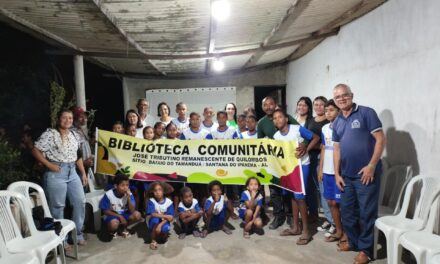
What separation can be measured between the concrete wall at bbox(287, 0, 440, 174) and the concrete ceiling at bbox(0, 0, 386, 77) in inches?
15.1

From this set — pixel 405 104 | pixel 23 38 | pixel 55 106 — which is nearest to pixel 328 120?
pixel 405 104

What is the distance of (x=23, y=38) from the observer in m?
5.14

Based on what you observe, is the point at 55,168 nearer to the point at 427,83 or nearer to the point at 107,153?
the point at 107,153

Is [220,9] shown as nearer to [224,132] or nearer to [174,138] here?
[224,132]

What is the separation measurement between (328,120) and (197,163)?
1887 millimetres

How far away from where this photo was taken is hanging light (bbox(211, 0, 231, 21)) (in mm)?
3988

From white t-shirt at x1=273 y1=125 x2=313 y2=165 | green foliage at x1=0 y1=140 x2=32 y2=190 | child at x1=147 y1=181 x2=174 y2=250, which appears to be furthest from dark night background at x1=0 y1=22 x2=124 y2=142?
white t-shirt at x1=273 y1=125 x2=313 y2=165

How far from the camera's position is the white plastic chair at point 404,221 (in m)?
2.99

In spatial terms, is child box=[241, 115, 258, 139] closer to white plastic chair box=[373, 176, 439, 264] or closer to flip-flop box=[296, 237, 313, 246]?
flip-flop box=[296, 237, 313, 246]

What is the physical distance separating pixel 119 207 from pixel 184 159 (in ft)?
3.56

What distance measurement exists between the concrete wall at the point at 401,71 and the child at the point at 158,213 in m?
2.92

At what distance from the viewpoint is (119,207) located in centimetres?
427

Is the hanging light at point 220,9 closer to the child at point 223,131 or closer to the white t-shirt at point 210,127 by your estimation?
the child at point 223,131

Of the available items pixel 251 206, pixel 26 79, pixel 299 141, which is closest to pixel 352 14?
pixel 299 141
